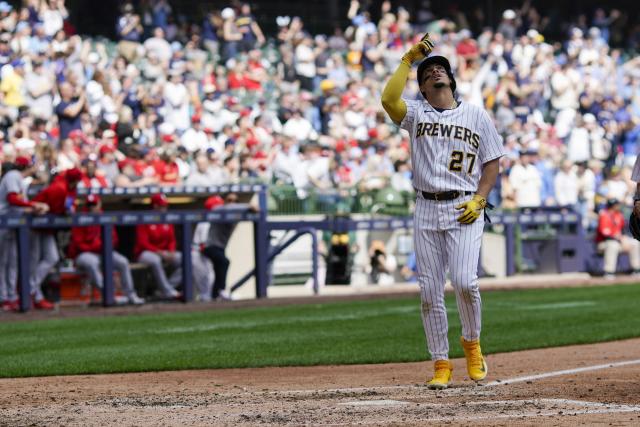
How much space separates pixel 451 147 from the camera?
7.45m

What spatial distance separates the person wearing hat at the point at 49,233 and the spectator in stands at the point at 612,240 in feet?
30.3

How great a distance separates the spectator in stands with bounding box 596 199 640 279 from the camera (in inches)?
808

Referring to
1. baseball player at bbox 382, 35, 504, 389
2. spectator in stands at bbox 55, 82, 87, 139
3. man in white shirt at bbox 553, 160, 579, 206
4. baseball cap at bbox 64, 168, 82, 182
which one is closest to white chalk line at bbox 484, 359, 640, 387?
baseball player at bbox 382, 35, 504, 389

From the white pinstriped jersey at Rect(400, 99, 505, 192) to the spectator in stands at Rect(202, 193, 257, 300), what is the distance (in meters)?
9.15

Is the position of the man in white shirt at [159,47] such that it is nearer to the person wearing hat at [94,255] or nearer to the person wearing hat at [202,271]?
the person wearing hat at [202,271]

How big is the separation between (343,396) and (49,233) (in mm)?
8831

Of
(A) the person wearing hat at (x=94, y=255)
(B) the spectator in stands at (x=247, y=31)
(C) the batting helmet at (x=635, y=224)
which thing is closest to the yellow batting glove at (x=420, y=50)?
(C) the batting helmet at (x=635, y=224)

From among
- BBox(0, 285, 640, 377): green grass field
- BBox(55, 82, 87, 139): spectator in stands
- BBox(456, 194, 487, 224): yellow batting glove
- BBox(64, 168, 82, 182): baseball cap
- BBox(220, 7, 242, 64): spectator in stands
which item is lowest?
BBox(0, 285, 640, 377): green grass field

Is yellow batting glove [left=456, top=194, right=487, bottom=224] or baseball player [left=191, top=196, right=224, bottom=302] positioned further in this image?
baseball player [left=191, top=196, right=224, bottom=302]

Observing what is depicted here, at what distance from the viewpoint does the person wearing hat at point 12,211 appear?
14891 millimetres

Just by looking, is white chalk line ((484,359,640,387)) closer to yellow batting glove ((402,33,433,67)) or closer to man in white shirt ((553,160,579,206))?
yellow batting glove ((402,33,433,67))

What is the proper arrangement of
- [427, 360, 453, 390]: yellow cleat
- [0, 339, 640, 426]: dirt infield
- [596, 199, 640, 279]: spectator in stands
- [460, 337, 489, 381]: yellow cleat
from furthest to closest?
[596, 199, 640, 279]: spectator in stands, [460, 337, 489, 381]: yellow cleat, [427, 360, 453, 390]: yellow cleat, [0, 339, 640, 426]: dirt infield

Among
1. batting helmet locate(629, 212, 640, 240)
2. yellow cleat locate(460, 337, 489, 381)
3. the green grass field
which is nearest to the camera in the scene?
Result: batting helmet locate(629, 212, 640, 240)

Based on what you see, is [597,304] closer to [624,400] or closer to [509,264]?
[509,264]
